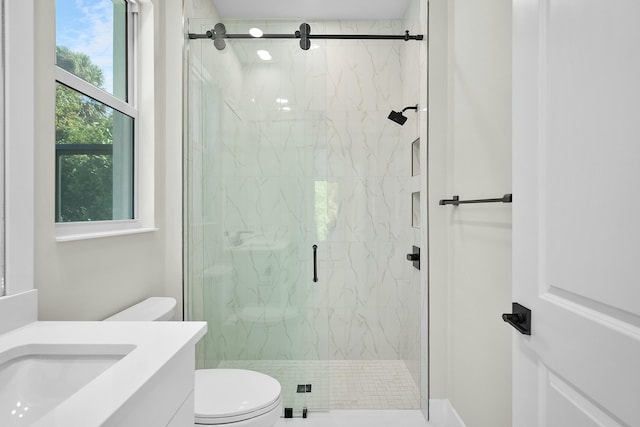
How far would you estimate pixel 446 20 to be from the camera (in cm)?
208

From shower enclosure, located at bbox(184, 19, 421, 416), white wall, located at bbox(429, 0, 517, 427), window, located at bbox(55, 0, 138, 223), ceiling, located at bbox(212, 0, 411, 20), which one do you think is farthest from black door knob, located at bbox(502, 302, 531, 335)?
ceiling, located at bbox(212, 0, 411, 20)

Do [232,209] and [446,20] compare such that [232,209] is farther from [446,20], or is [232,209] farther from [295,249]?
[446,20]

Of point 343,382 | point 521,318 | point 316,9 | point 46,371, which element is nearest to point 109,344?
point 46,371

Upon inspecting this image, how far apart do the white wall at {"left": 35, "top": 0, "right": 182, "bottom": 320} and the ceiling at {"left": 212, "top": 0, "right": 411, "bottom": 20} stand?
0.69 meters

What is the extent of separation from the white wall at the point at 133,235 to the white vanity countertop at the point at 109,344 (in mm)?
249

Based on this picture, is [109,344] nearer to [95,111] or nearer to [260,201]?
[95,111]

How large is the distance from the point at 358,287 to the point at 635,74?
2490 mm

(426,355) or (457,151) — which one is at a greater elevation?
(457,151)

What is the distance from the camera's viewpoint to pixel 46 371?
2.95 ft

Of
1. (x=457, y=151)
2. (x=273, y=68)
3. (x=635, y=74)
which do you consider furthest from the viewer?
(x=273, y=68)

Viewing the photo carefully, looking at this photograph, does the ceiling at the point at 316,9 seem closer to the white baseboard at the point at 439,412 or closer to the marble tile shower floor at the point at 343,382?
the marble tile shower floor at the point at 343,382

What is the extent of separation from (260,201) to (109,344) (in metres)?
1.24

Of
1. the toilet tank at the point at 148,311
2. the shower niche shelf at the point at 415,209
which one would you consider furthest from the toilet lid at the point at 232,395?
the shower niche shelf at the point at 415,209

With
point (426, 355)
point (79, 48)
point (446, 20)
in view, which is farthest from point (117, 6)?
point (426, 355)
